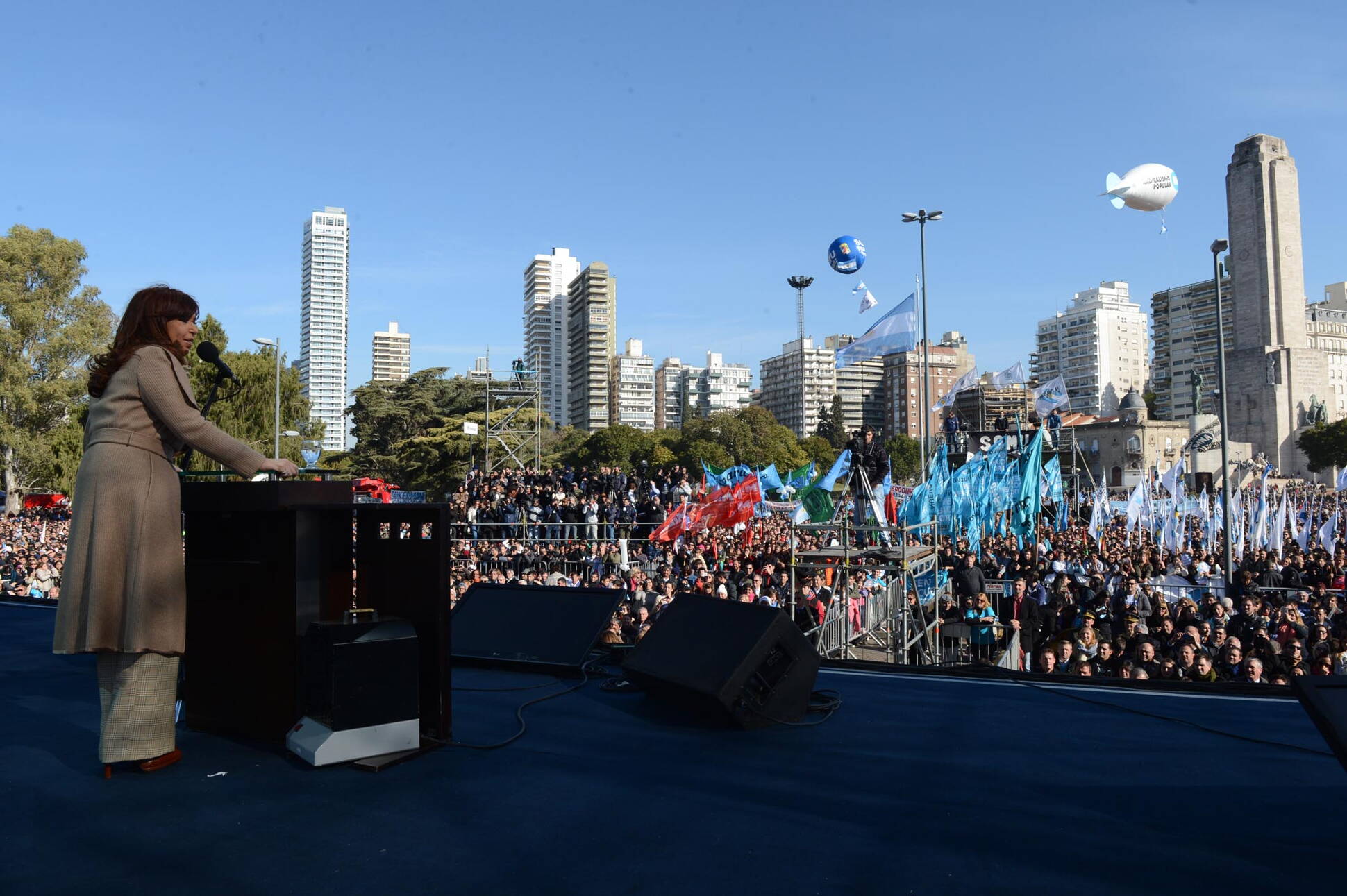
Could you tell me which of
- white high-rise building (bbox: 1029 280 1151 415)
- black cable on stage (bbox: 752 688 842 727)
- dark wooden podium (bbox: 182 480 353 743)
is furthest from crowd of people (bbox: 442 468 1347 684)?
white high-rise building (bbox: 1029 280 1151 415)

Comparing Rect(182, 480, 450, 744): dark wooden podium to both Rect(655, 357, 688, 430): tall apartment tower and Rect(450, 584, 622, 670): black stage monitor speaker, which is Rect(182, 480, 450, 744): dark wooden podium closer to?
Rect(450, 584, 622, 670): black stage monitor speaker

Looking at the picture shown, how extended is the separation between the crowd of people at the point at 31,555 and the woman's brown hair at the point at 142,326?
20.3ft

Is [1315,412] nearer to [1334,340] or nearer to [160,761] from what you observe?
[1334,340]

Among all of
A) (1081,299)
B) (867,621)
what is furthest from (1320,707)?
(1081,299)

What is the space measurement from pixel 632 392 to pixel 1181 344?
89.0m

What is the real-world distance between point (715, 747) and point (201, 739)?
6.67ft

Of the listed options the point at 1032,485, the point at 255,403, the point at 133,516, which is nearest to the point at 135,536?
the point at 133,516

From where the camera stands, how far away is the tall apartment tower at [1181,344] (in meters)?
126

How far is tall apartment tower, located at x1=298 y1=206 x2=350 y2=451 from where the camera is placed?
192250mm

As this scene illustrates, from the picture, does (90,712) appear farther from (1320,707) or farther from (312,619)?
(1320,707)

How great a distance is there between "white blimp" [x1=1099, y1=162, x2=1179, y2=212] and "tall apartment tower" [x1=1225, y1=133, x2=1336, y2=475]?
244ft

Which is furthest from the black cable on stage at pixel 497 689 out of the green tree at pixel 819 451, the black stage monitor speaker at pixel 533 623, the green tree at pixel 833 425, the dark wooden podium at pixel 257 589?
the green tree at pixel 833 425

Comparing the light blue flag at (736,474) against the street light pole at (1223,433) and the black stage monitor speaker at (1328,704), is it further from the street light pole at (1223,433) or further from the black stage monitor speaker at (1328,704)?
the black stage monitor speaker at (1328,704)

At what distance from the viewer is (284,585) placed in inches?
127
